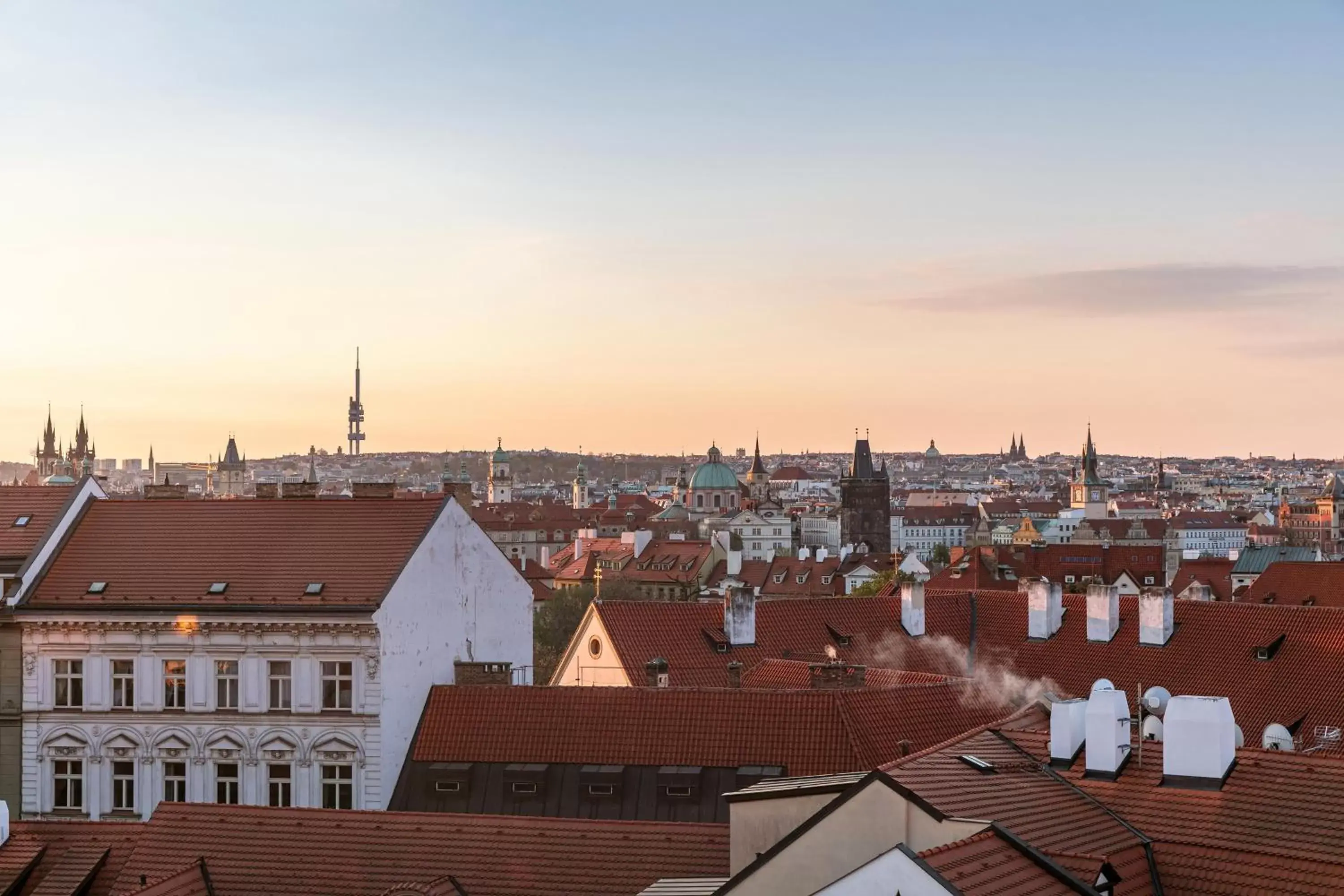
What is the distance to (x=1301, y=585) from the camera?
78000 millimetres

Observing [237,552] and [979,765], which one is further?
[237,552]

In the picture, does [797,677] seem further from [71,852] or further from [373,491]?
[71,852]

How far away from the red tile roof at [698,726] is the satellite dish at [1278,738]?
5.52 meters

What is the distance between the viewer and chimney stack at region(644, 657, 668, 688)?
4456 centimetres

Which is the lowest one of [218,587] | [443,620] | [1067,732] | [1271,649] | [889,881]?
[1271,649]

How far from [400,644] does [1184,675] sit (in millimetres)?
18250

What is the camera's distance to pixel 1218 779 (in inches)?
981

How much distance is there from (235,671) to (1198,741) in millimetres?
22395

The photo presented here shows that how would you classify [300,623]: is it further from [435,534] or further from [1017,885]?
[1017,885]

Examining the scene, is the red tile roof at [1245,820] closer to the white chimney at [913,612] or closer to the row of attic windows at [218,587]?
the row of attic windows at [218,587]

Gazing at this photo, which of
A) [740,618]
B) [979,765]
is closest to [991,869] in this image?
[979,765]

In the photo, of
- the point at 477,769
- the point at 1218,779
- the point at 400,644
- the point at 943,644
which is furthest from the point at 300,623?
the point at 1218,779

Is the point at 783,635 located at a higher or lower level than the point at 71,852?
higher

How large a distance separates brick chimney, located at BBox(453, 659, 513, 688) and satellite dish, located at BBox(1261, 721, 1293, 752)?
1608 cm
